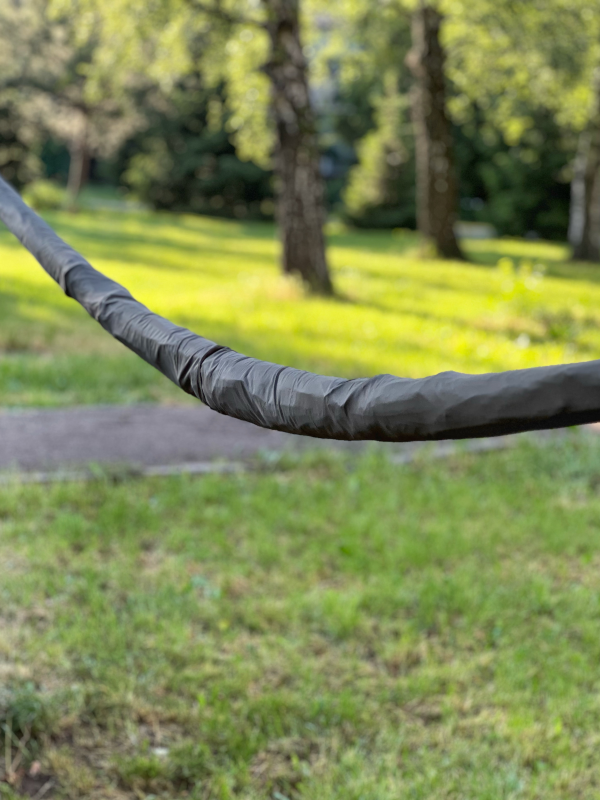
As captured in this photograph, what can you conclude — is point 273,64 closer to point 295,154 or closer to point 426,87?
point 295,154

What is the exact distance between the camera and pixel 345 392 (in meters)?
0.91

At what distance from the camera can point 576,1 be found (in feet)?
39.8

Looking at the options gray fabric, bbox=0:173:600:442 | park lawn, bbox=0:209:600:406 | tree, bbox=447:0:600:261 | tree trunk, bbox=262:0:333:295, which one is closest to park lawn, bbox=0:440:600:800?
gray fabric, bbox=0:173:600:442

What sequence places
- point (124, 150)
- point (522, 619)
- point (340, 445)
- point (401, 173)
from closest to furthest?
point (522, 619) → point (340, 445) → point (401, 173) → point (124, 150)

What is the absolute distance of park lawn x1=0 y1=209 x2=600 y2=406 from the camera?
6285 millimetres

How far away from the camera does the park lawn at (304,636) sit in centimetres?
223

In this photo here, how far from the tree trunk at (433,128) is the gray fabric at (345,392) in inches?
570

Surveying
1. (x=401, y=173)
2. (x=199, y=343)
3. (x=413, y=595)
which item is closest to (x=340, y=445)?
(x=413, y=595)

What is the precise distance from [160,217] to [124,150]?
11.7 meters

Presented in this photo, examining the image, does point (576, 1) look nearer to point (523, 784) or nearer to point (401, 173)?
point (523, 784)

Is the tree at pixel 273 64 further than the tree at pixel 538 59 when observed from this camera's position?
No

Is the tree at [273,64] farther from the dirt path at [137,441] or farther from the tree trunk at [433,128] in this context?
the dirt path at [137,441]

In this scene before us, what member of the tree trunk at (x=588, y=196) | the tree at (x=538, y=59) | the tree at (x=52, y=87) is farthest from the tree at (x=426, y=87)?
the tree at (x=52, y=87)

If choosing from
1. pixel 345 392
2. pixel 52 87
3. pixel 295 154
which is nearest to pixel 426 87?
pixel 295 154
